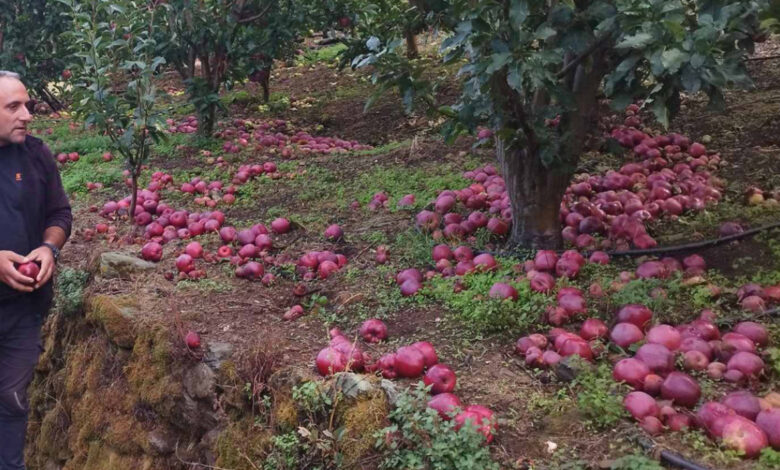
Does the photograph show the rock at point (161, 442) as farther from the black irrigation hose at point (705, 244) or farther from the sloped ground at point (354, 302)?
the black irrigation hose at point (705, 244)

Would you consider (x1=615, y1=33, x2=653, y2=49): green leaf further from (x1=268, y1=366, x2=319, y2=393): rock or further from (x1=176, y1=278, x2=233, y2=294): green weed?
(x1=176, y1=278, x2=233, y2=294): green weed

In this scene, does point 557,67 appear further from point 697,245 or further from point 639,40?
point 639,40

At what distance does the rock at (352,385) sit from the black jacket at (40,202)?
1.51 m

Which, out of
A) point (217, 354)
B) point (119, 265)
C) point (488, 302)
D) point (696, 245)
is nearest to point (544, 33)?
point (488, 302)

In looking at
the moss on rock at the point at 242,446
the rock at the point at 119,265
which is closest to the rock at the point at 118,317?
the rock at the point at 119,265

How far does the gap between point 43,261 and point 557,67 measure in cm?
302

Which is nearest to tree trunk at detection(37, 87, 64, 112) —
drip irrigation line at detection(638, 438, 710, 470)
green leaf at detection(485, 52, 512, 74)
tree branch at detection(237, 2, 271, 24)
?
tree branch at detection(237, 2, 271, 24)

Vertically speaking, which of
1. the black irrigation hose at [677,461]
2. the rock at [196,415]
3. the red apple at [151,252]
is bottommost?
the rock at [196,415]

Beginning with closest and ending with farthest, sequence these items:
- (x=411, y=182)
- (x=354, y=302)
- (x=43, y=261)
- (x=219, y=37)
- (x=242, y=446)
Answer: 1. (x=242, y=446)
2. (x=43, y=261)
3. (x=354, y=302)
4. (x=411, y=182)
5. (x=219, y=37)

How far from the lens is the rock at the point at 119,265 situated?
4527 mm

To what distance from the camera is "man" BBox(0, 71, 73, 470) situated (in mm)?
3172

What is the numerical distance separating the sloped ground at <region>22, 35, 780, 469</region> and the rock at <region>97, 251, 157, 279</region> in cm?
6

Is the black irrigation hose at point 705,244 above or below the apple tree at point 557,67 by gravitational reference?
below

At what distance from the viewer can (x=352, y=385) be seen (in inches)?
114
